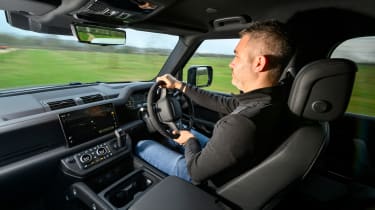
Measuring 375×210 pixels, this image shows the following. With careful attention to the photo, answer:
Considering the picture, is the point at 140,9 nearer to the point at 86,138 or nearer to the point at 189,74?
the point at 189,74

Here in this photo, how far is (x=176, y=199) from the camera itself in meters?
1.23

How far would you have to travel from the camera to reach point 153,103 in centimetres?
198

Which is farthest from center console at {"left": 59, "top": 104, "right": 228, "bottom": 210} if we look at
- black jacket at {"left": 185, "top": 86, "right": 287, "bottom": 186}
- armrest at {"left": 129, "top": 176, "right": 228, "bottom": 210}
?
black jacket at {"left": 185, "top": 86, "right": 287, "bottom": 186}

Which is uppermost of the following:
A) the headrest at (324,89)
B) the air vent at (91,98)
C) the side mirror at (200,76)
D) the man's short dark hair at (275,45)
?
the man's short dark hair at (275,45)

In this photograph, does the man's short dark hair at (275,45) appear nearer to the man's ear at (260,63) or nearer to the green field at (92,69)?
the man's ear at (260,63)

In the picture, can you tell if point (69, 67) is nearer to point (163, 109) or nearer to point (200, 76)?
point (163, 109)

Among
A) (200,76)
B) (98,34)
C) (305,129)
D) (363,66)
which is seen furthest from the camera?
(200,76)

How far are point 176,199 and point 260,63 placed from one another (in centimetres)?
83

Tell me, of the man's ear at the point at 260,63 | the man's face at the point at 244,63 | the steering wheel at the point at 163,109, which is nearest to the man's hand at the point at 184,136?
the steering wheel at the point at 163,109

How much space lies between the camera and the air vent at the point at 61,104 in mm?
1928

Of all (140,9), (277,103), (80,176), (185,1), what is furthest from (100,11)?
(277,103)

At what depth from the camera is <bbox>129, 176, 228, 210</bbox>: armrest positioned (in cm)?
119

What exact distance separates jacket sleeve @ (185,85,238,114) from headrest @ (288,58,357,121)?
3.17 ft

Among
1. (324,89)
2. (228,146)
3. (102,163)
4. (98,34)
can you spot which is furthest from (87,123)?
(324,89)
